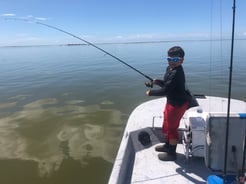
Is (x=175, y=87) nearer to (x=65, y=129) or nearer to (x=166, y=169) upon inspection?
(x=166, y=169)

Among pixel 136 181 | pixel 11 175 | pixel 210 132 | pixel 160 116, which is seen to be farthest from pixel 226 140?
pixel 11 175

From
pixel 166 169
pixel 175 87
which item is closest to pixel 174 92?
pixel 175 87

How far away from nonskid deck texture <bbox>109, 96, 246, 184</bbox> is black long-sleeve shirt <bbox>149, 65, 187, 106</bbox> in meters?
0.47

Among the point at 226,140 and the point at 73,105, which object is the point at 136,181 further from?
the point at 73,105

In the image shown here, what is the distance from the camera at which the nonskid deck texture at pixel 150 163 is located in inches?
130

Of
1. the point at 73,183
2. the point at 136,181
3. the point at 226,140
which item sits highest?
the point at 226,140

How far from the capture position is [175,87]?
3.26 meters

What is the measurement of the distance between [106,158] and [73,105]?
4.69 meters

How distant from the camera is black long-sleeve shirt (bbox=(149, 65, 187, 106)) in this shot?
3.22 meters

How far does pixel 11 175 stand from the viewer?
509 centimetres

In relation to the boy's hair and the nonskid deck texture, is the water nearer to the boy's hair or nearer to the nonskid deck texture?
the nonskid deck texture

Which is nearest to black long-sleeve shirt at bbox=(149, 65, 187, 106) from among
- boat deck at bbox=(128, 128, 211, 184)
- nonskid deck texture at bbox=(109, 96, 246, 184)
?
nonskid deck texture at bbox=(109, 96, 246, 184)

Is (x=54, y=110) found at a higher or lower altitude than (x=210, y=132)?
lower

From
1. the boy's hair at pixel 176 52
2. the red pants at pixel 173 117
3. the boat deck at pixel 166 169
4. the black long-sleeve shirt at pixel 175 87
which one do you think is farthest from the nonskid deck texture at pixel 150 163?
the boy's hair at pixel 176 52
